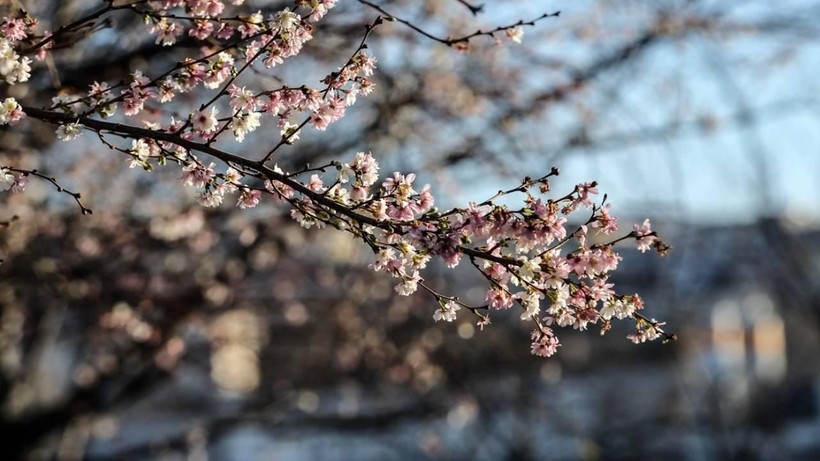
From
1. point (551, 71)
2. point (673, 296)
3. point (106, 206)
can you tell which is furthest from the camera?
point (673, 296)

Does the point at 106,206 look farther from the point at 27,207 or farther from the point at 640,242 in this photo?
the point at 640,242

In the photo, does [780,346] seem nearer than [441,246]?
No

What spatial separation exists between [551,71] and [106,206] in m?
4.36

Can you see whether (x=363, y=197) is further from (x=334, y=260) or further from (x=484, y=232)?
(x=334, y=260)

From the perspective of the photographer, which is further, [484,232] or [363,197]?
[363,197]

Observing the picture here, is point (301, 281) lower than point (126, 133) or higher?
higher

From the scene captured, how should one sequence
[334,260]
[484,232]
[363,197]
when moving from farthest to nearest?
[334,260] → [363,197] → [484,232]

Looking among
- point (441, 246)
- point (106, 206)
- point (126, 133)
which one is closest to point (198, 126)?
point (126, 133)

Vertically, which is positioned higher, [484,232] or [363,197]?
[363,197]

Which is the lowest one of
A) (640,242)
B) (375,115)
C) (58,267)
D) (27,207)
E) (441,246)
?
(441,246)

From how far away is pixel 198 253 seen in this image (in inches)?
350

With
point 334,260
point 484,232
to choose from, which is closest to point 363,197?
point 484,232

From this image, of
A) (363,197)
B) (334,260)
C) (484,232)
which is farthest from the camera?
(334,260)

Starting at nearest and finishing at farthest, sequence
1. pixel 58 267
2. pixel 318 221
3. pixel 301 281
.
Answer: pixel 318 221 → pixel 58 267 → pixel 301 281
